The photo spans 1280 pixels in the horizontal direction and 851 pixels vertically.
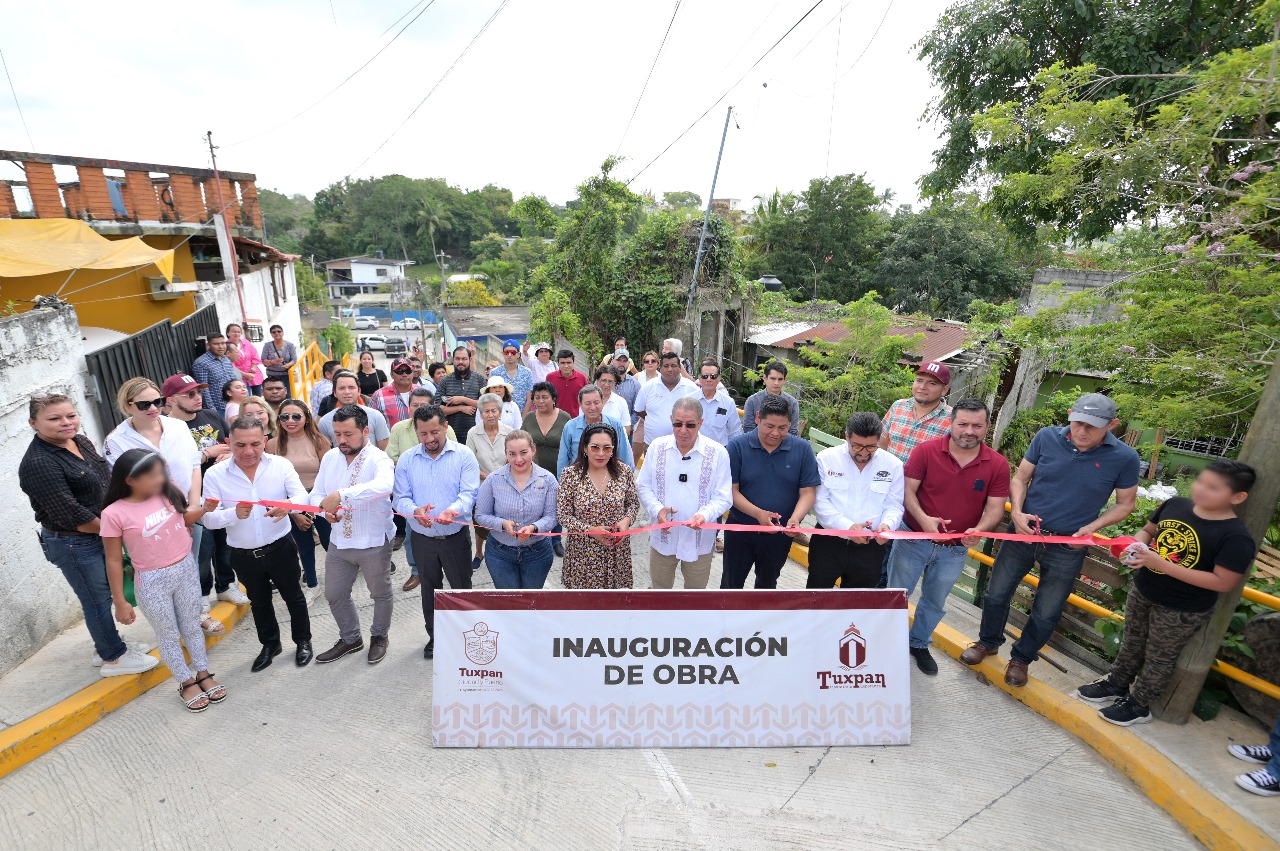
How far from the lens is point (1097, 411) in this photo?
3.64 metres

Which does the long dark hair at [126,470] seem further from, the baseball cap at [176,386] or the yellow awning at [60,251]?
the yellow awning at [60,251]

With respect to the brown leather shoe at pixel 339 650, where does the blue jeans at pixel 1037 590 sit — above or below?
above

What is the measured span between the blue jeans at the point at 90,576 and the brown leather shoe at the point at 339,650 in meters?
1.30

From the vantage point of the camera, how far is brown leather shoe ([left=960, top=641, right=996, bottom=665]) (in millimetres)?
4262

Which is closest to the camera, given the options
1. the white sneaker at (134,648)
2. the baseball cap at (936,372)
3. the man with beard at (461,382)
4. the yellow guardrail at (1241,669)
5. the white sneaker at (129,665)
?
the yellow guardrail at (1241,669)

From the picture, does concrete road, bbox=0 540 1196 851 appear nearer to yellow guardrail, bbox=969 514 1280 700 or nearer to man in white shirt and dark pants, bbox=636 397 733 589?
yellow guardrail, bbox=969 514 1280 700

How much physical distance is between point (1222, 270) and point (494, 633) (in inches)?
271

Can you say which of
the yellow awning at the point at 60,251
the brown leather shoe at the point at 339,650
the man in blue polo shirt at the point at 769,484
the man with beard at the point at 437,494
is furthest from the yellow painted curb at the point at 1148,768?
the yellow awning at the point at 60,251

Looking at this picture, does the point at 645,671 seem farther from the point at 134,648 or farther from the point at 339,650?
the point at 134,648

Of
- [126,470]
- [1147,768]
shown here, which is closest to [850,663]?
[1147,768]

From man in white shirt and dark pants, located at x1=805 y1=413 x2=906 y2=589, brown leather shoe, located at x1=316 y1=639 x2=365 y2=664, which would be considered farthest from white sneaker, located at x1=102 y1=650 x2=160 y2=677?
man in white shirt and dark pants, located at x1=805 y1=413 x2=906 y2=589

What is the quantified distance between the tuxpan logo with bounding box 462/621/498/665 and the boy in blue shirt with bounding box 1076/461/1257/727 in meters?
3.67

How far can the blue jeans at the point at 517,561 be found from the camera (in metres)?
4.30

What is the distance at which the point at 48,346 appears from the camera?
495cm
